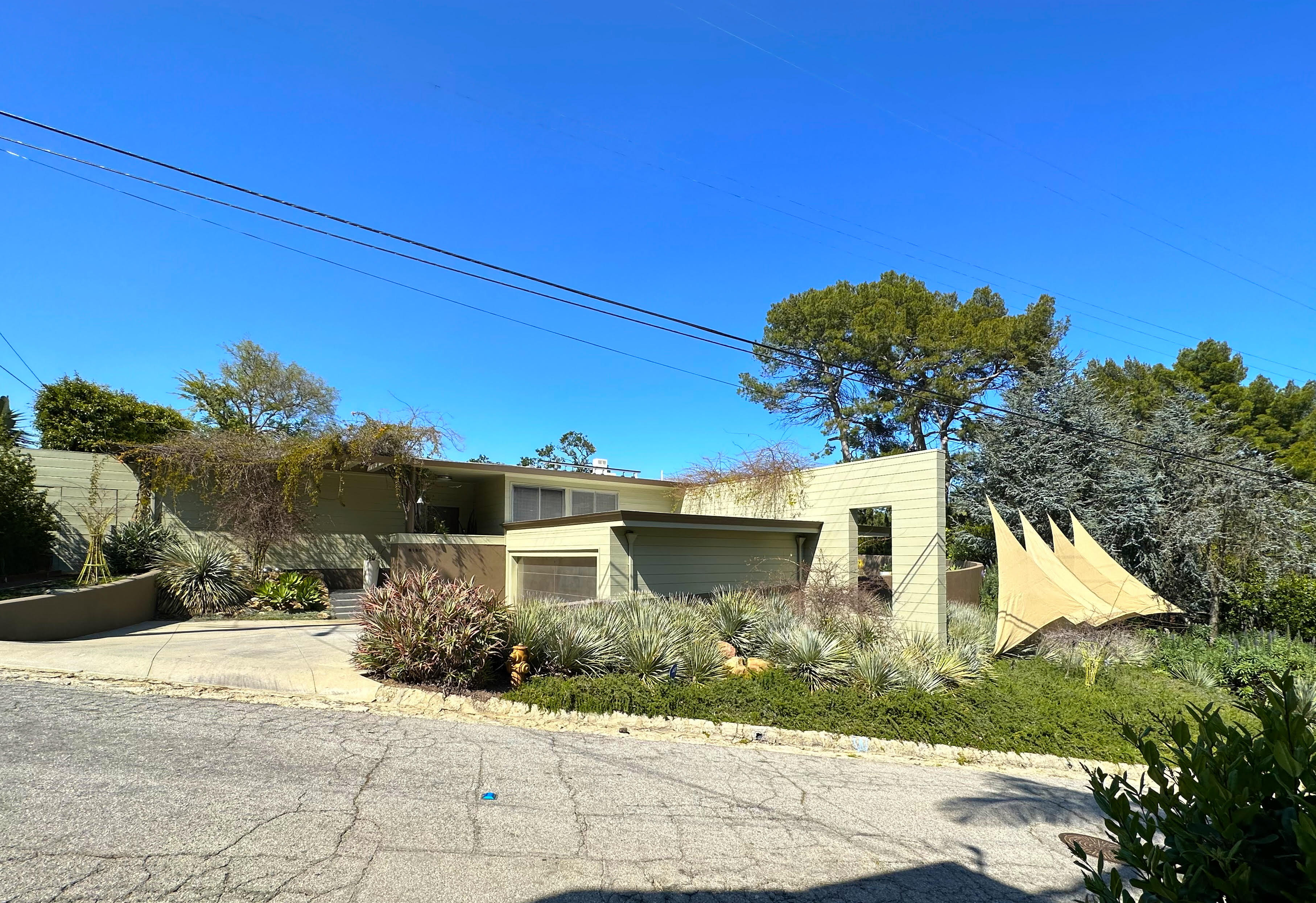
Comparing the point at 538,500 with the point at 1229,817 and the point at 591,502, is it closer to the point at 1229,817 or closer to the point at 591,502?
the point at 591,502

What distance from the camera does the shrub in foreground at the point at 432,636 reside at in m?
8.59

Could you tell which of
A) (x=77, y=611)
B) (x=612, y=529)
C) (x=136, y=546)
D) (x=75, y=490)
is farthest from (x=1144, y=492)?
(x=75, y=490)

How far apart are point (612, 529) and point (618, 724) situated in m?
6.43

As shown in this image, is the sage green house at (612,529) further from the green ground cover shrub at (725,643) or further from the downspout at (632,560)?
the green ground cover shrub at (725,643)

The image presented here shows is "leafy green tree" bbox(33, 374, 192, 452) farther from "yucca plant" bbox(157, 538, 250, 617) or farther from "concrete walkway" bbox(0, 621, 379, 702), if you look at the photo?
"concrete walkway" bbox(0, 621, 379, 702)

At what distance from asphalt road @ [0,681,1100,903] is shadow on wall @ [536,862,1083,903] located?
0.06ft

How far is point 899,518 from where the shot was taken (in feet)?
44.7

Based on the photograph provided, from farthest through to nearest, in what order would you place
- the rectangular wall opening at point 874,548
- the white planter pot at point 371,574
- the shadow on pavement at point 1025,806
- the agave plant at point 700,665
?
the white planter pot at point 371,574 < the rectangular wall opening at point 874,548 < the agave plant at point 700,665 < the shadow on pavement at point 1025,806

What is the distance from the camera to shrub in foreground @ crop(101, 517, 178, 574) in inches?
563

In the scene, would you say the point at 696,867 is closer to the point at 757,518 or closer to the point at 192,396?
the point at 757,518

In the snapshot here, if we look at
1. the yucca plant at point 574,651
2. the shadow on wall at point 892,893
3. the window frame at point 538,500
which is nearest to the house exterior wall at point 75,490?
the window frame at point 538,500

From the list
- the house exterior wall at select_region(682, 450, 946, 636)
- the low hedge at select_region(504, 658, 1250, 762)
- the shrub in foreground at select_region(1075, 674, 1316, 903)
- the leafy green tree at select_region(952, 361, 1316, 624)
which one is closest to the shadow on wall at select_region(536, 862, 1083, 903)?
the shrub in foreground at select_region(1075, 674, 1316, 903)

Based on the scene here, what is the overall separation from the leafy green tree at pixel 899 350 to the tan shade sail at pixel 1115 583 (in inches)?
407

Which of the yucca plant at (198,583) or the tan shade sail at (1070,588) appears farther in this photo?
→ the yucca plant at (198,583)
